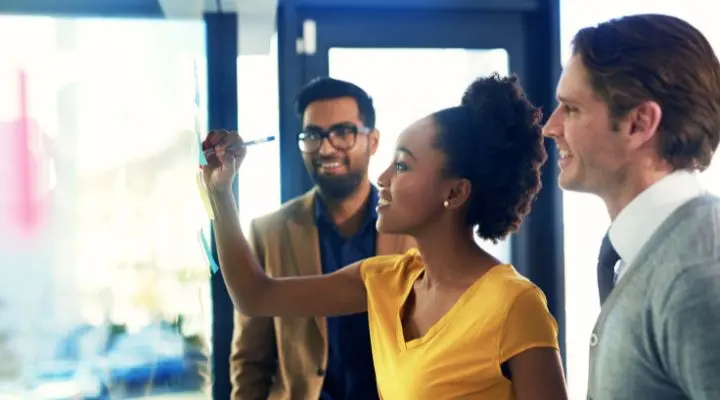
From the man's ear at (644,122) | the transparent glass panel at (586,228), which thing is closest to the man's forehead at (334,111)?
the transparent glass panel at (586,228)

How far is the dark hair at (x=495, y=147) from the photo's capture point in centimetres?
120

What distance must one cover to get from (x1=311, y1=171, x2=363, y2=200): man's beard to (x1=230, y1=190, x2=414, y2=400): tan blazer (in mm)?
50

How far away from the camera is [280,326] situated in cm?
170

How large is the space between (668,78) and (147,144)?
1.39 metres

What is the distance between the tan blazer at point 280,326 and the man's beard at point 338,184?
2.0 inches

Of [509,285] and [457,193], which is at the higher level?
[457,193]

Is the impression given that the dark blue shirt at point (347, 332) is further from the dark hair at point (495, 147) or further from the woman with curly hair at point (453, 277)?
the dark hair at point (495, 147)

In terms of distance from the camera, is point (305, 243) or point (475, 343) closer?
point (475, 343)

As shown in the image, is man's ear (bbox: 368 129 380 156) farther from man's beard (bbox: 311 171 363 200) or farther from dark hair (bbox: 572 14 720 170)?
dark hair (bbox: 572 14 720 170)

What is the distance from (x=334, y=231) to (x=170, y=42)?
71 cm

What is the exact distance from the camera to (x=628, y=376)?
79cm

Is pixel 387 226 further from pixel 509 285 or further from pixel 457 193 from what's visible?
pixel 509 285

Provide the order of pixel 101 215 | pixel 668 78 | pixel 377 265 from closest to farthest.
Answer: pixel 668 78 < pixel 377 265 < pixel 101 215

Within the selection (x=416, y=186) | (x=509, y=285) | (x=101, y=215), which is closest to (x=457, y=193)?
(x=416, y=186)
